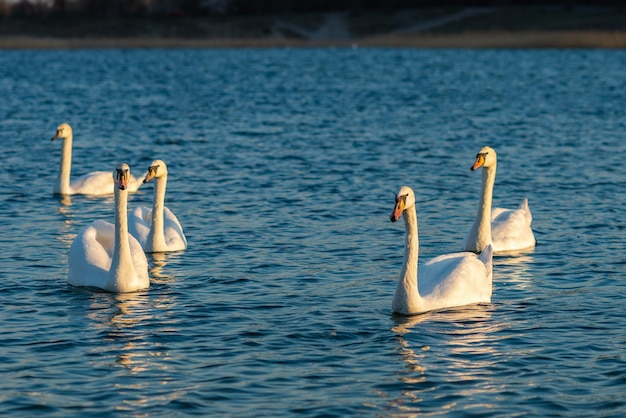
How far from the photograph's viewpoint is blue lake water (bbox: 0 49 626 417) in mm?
9516

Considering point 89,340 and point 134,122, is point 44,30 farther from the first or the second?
point 89,340

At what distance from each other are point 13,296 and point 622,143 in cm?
1724

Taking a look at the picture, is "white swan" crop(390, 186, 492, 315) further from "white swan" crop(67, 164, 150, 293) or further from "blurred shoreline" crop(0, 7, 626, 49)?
"blurred shoreline" crop(0, 7, 626, 49)

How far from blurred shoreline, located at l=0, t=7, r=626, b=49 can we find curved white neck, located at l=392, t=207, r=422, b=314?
223ft

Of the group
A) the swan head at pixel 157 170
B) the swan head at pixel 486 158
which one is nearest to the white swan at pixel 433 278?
the swan head at pixel 486 158

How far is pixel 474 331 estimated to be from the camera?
1109 centimetres

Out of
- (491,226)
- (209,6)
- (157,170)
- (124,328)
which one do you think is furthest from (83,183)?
(209,6)

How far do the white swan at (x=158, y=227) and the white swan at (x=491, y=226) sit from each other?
3652 millimetres

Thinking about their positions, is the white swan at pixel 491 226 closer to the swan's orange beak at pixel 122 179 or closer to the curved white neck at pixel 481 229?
the curved white neck at pixel 481 229

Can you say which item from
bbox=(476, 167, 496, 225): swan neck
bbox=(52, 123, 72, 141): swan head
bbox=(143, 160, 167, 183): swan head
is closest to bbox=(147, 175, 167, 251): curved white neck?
bbox=(143, 160, 167, 183): swan head

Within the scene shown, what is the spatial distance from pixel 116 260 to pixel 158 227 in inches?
92.9

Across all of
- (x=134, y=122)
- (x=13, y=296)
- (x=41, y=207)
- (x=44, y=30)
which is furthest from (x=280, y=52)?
(x=13, y=296)

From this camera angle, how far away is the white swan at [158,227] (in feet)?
48.8

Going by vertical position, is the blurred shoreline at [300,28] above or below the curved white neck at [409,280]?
above
